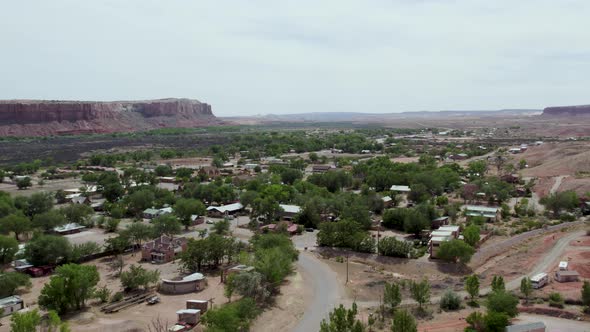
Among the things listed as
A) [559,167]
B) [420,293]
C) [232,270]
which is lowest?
[232,270]

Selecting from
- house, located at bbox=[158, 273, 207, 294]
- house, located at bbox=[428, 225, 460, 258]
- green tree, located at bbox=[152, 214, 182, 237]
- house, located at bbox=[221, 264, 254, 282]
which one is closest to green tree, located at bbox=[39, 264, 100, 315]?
house, located at bbox=[158, 273, 207, 294]

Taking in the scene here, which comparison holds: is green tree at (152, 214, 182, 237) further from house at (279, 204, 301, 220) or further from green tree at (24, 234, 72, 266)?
house at (279, 204, 301, 220)

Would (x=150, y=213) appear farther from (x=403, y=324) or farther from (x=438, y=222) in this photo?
(x=403, y=324)

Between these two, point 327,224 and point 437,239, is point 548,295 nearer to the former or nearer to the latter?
point 437,239

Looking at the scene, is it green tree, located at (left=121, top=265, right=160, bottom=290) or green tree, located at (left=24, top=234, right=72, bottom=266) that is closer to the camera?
green tree, located at (left=121, top=265, right=160, bottom=290)

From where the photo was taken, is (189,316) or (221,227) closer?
(189,316)

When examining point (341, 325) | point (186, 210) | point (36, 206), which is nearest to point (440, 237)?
point (341, 325)

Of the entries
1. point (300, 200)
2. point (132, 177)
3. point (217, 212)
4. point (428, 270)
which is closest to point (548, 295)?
point (428, 270)
